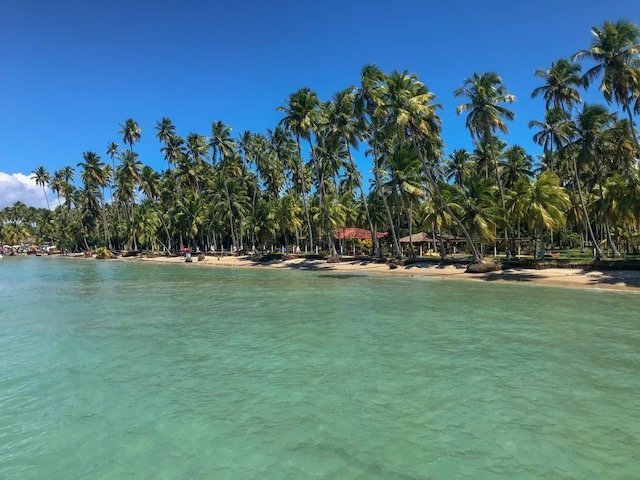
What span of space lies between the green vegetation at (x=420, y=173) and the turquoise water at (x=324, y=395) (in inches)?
763

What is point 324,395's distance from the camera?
9672 mm

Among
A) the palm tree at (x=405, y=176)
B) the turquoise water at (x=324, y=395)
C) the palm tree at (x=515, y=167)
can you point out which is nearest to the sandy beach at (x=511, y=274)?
the palm tree at (x=405, y=176)

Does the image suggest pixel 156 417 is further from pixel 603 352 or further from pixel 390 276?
A: pixel 390 276

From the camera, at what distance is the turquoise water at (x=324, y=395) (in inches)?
271

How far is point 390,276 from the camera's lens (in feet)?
128

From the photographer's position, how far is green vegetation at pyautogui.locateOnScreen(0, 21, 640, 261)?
35000mm

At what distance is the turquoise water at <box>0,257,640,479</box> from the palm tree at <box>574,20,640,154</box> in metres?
18.0

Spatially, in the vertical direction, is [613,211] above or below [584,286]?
above

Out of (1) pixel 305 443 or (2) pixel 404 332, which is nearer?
(1) pixel 305 443

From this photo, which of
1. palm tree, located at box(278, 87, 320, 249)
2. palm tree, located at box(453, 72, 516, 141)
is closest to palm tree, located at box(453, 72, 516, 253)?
palm tree, located at box(453, 72, 516, 141)

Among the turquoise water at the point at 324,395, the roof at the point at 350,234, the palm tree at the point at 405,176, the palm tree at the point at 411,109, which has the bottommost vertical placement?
the turquoise water at the point at 324,395

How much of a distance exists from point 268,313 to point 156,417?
11.7m

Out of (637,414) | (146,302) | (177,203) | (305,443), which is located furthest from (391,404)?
(177,203)

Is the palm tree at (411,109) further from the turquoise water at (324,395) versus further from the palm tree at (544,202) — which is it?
the turquoise water at (324,395)
